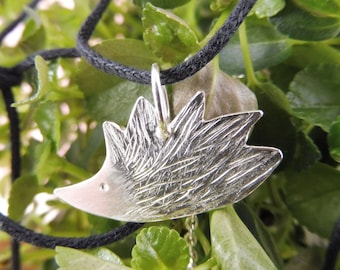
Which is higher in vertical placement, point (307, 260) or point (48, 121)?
point (48, 121)

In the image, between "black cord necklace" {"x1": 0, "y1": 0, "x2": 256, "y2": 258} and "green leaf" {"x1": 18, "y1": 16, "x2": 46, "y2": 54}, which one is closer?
"black cord necklace" {"x1": 0, "y1": 0, "x2": 256, "y2": 258}

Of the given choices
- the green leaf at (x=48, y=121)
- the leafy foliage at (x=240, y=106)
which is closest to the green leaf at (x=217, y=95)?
the leafy foliage at (x=240, y=106)

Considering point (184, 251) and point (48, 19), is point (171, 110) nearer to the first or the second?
point (184, 251)

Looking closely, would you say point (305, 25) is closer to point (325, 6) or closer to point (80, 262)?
point (325, 6)

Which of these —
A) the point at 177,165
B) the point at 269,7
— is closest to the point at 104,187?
the point at 177,165

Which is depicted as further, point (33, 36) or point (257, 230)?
point (33, 36)

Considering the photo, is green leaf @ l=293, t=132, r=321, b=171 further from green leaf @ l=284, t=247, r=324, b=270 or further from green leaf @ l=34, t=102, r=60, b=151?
green leaf @ l=34, t=102, r=60, b=151

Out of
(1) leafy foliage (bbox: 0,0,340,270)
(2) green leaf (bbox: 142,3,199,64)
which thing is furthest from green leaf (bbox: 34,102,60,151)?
(2) green leaf (bbox: 142,3,199,64)
